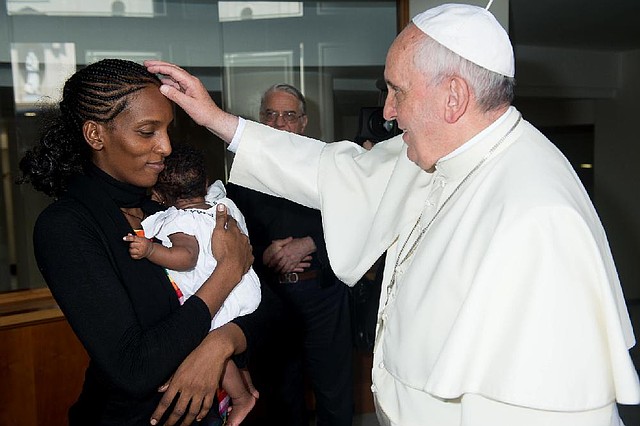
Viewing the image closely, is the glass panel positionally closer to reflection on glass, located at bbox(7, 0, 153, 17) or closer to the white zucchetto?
reflection on glass, located at bbox(7, 0, 153, 17)

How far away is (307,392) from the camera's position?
401cm

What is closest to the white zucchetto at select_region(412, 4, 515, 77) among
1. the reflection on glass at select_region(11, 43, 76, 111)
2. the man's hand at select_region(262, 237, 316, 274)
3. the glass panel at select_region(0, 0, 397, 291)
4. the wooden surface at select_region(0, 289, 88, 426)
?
the man's hand at select_region(262, 237, 316, 274)

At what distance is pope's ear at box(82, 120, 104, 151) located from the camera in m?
1.54

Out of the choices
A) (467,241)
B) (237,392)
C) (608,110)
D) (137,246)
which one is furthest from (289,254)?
(608,110)

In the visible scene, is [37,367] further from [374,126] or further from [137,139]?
[137,139]

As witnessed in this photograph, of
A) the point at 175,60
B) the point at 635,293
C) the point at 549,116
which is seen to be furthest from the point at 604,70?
the point at 175,60

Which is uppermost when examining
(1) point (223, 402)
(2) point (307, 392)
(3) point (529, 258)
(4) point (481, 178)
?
(4) point (481, 178)

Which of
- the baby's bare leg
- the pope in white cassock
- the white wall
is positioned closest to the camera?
the pope in white cassock

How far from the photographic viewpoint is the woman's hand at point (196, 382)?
4.85 feet

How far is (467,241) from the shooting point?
144 cm

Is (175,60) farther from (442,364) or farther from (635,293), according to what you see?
(635,293)

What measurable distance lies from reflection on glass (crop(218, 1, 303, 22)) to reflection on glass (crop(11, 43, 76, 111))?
3.39 ft

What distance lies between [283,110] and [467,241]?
217cm

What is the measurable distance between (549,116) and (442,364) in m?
7.74
